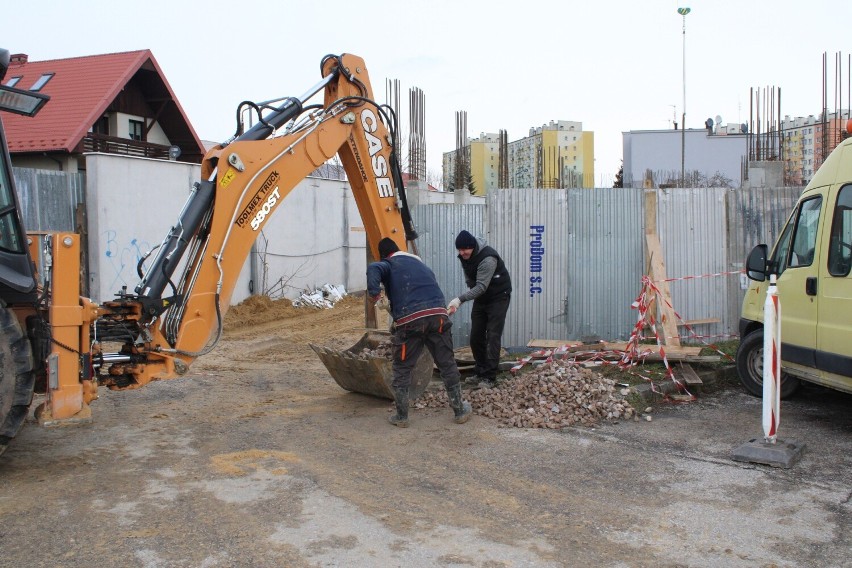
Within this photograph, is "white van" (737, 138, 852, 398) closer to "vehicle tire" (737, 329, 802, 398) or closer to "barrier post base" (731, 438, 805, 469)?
"vehicle tire" (737, 329, 802, 398)

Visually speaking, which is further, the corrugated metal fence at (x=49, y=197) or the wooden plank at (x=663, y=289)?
the corrugated metal fence at (x=49, y=197)

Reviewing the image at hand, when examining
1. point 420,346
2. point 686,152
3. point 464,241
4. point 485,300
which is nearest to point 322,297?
point 485,300

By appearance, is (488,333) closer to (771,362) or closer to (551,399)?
(551,399)

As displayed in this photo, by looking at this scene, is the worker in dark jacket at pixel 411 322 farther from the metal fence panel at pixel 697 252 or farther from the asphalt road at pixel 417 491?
the metal fence panel at pixel 697 252

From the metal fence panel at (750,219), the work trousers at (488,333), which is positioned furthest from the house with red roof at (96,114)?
the metal fence panel at (750,219)

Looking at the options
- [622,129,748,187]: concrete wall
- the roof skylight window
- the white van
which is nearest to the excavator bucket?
the white van

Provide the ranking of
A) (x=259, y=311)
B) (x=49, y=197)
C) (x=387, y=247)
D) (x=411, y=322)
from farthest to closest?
(x=259, y=311)
(x=49, y=197)
(x=387, y=247)
(x=411, y=322)

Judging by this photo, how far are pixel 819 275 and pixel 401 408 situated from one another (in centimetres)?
415

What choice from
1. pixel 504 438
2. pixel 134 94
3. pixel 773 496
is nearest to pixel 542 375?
pixel 504 438

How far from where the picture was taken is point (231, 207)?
681cm

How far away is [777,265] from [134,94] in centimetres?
2318

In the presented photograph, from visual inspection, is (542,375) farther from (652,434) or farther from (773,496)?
(773,496)

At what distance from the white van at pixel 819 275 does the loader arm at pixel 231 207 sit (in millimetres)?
4208

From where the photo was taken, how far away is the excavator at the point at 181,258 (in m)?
5.79
